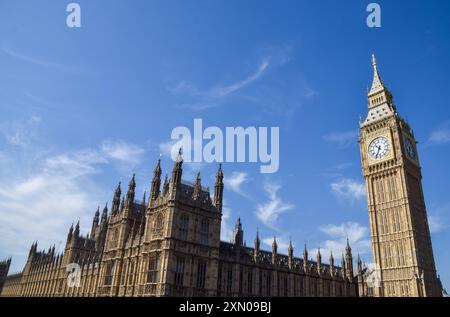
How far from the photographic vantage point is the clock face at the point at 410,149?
83562 mm

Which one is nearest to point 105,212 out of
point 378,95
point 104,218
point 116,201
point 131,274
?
point 104,218

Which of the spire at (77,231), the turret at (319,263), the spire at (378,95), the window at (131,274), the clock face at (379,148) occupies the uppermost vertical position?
the spire at (378,95)

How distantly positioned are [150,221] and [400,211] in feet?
183

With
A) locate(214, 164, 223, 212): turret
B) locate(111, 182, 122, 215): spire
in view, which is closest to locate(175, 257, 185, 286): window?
locate(214, 164, 223, 212): turret

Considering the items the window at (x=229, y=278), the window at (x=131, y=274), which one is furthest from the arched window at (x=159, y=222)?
the window at (x=229, y=278)

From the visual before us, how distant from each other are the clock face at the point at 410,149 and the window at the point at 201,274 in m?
58.7

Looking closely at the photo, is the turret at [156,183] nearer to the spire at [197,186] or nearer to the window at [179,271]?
the spire at [197,186]

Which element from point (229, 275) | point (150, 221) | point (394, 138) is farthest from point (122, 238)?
point (394, 138)

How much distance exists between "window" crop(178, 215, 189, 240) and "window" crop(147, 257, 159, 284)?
466cm

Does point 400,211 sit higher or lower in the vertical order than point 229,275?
higher

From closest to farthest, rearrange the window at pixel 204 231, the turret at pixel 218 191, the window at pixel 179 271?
the window at pixel 179 271, the window at pixel 204 231, the turret at pixel 218 191

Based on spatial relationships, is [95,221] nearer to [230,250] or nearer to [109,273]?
[109,273]
